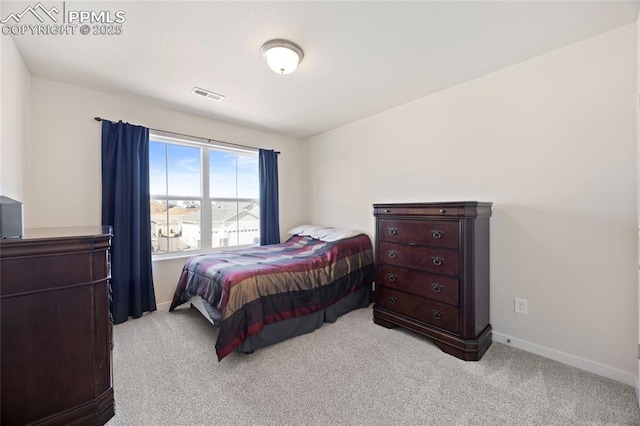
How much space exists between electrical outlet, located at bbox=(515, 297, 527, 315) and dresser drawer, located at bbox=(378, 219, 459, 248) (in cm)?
75

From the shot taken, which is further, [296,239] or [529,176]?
[296,239]

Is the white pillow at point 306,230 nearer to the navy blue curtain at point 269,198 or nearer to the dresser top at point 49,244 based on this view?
the navy blue curtain at point 269,198

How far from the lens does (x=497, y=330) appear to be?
87.7 inches

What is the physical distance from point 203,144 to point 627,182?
156 inches

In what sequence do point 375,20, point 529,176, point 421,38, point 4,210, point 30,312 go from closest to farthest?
point 30,312 → point 4,210 → point 375,20 → point 421,38 → point 529,176

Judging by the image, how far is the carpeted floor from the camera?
1415 millimetres

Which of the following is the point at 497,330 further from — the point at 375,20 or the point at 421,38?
the point at 375,20

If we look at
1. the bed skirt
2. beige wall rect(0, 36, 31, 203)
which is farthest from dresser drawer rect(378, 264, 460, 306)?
beige wall rect(0, 36, 31, 203)

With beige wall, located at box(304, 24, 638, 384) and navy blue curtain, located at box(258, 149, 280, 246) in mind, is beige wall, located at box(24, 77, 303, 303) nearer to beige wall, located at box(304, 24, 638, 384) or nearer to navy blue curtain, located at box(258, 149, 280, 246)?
navy blue curtain, located at box(258, 149, 280, 246)

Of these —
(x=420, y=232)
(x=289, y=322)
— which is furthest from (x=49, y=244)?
(x=420, y=232)

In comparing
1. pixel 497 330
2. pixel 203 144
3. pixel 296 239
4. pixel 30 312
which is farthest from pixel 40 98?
pixel 497 330

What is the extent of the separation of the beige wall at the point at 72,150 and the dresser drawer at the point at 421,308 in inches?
98.5

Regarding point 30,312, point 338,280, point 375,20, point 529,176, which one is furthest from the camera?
point 338,280

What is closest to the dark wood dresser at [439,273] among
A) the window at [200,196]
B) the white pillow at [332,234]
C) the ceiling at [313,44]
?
the white pillow at [332,234]
